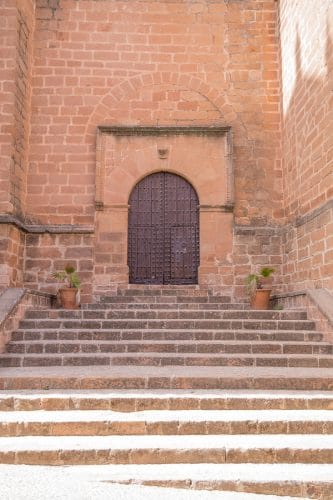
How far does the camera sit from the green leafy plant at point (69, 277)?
27.5ft

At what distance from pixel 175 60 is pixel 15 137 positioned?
145 inches

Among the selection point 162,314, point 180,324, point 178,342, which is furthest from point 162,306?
point 178,342

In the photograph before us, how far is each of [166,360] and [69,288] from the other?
3.05 m

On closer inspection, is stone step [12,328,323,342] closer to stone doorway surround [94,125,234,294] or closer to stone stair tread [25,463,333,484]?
stone doorway surround [94,125,234,294]

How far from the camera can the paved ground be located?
9.16 feet

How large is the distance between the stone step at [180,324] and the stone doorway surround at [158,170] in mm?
2358

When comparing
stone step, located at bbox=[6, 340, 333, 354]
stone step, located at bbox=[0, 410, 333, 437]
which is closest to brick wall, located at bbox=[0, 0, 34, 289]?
stone step, located at bbox=[6, 340, 333, 354]

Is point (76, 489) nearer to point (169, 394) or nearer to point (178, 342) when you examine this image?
point (169, 394)

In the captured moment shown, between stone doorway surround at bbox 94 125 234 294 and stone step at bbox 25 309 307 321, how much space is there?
2.00 metres

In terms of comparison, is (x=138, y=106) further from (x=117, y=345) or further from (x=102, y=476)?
(x=102, y=476)

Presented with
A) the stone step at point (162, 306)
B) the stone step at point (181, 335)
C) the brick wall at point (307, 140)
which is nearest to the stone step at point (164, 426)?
the stone step at point (181, 335)

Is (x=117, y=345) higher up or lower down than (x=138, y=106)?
lower down

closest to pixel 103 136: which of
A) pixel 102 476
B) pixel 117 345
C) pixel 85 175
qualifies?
pixel 85 175

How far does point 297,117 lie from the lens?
8.63 meters
